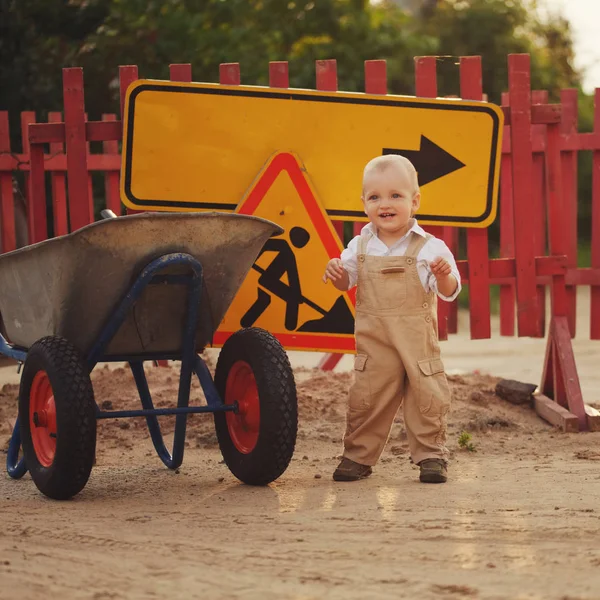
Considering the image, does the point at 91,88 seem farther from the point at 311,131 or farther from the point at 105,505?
the point at 105,505

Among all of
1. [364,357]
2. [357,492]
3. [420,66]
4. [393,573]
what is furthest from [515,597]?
[420,66]

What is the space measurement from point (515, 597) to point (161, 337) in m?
2.11

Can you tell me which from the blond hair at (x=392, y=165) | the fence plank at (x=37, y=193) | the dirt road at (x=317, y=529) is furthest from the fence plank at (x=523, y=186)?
the fence plank at (x=37, y=193)

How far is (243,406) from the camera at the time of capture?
193 inches

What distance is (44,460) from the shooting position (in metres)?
4.85

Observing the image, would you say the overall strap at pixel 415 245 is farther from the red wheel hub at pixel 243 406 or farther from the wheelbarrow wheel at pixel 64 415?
the wheelbarrow wheel at pixel 64 415

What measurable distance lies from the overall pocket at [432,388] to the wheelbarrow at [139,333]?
51 cm

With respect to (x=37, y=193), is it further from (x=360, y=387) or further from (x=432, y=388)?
(x=432, y=388)

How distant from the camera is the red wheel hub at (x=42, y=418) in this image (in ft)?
15.7

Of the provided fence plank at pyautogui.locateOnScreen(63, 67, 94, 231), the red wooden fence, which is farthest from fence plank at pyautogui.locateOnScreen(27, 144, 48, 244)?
fence plank at pyautogui.locateOnScreen(63, 67, 94, 231)

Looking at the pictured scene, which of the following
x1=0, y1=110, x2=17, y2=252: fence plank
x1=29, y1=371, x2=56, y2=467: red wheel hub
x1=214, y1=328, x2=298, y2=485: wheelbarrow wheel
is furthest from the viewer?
x1=0, y1=110, x2=17, y2=252: fence plank

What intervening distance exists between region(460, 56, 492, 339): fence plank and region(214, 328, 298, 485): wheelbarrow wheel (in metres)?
1.95

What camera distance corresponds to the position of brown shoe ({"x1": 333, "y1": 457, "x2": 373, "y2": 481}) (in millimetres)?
4969

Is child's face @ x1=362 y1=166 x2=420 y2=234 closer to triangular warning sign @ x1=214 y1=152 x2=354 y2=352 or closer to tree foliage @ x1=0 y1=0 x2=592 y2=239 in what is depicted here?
triangular warning sign @ x1=214 y1=152 x2=354 y2=352
